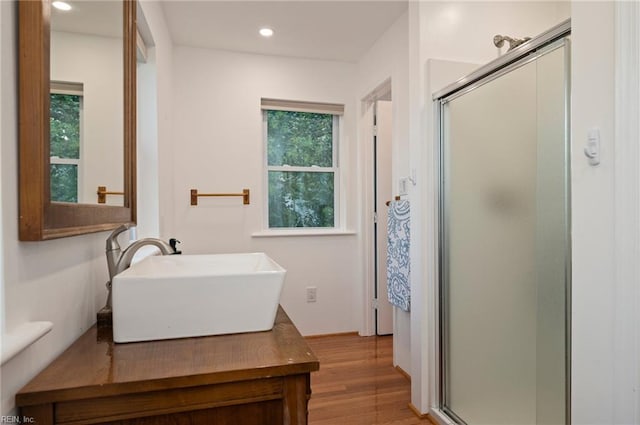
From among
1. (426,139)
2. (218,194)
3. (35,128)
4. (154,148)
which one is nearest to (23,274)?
(35,128)

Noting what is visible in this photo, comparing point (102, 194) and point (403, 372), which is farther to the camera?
point (403, 372)

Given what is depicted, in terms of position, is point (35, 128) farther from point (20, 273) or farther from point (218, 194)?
point (218, 194)

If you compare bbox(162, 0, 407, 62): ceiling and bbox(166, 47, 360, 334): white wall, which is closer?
bbox(162, 0, 407, 62): ceiling

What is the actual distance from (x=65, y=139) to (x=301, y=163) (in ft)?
7.83

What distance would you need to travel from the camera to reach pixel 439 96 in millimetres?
1892

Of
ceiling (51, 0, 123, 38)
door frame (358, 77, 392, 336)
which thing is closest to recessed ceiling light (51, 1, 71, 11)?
ceiling (51, 0, 123, 38)

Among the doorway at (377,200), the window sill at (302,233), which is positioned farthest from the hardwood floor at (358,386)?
the window sill at (302,233)

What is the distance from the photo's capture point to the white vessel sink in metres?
0.85

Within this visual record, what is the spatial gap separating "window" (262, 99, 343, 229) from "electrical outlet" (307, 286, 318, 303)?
54cm

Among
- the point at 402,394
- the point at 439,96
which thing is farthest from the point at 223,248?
the point at 439,96

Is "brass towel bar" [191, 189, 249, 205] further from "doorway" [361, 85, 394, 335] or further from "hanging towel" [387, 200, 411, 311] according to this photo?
"hanging towel" [387, 200, 411, 311]

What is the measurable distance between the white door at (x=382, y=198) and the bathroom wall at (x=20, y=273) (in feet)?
8.27

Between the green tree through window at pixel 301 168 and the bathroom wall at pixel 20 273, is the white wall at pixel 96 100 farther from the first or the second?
the green tree through window at pixel 301 168

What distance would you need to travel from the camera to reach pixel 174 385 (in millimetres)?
689
